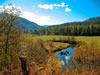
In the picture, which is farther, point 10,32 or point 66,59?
point 66,59

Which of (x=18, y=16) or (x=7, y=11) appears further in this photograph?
(x=18, y=16)

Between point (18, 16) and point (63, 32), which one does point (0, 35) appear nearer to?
point (18, 16)

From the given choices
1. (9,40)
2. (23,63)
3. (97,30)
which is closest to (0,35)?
(9,40)

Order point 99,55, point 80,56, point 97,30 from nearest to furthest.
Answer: point 99,55, point 80,56, point 97,30

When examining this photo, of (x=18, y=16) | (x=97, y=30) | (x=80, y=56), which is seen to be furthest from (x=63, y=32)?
(x=18, y=16)

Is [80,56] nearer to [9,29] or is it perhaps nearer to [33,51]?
[33,51]

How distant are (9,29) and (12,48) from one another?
2.65 meters

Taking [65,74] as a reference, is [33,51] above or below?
below

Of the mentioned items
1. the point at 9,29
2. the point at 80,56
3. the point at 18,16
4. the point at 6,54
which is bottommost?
the point at 80,56

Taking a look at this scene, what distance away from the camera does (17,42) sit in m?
12.9

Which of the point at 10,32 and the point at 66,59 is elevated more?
the point at 10,32

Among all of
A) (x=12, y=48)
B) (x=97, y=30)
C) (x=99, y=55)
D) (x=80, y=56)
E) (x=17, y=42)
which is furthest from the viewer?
(x=97, y=30)

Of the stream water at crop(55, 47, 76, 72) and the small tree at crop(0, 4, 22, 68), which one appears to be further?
the small tree at crop(0, 4, 22, 68)

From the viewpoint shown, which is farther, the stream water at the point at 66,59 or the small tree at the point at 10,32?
the small tree at the point at 10,32
